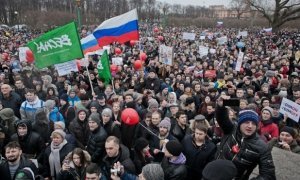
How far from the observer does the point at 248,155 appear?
3074 mm

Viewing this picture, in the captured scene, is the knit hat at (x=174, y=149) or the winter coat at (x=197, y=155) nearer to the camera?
the knit hat at (x=174, y=149)

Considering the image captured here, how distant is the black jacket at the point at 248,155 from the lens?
3.00m

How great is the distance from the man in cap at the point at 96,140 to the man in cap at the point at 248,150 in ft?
7.19

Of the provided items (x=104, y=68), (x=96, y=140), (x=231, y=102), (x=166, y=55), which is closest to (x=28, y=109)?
(x=96, y=140)

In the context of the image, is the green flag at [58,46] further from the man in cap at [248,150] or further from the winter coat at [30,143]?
the man in cap at [248,150]

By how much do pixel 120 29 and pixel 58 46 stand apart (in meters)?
2.16

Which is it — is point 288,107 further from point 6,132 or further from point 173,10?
point 173,10

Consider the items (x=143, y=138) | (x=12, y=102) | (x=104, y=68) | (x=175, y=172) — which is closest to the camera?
(x=175, y=172)

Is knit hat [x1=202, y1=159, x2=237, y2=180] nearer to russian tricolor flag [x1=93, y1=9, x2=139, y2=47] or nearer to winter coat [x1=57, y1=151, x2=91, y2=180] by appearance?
winter coat [x1=57, y1=151, x2=91, y2=180]

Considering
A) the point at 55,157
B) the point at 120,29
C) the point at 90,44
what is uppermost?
the point at 120,29

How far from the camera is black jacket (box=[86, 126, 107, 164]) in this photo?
505cm

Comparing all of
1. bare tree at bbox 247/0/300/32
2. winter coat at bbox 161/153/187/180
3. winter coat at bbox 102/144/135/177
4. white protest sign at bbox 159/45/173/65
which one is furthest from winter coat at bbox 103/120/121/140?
bare tree at bbox 247/0/300/32

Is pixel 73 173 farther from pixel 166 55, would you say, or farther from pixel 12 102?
pixel 166 55

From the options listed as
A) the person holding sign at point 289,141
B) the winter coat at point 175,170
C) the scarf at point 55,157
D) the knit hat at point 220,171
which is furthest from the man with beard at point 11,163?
the person holding sign at point 289,141
